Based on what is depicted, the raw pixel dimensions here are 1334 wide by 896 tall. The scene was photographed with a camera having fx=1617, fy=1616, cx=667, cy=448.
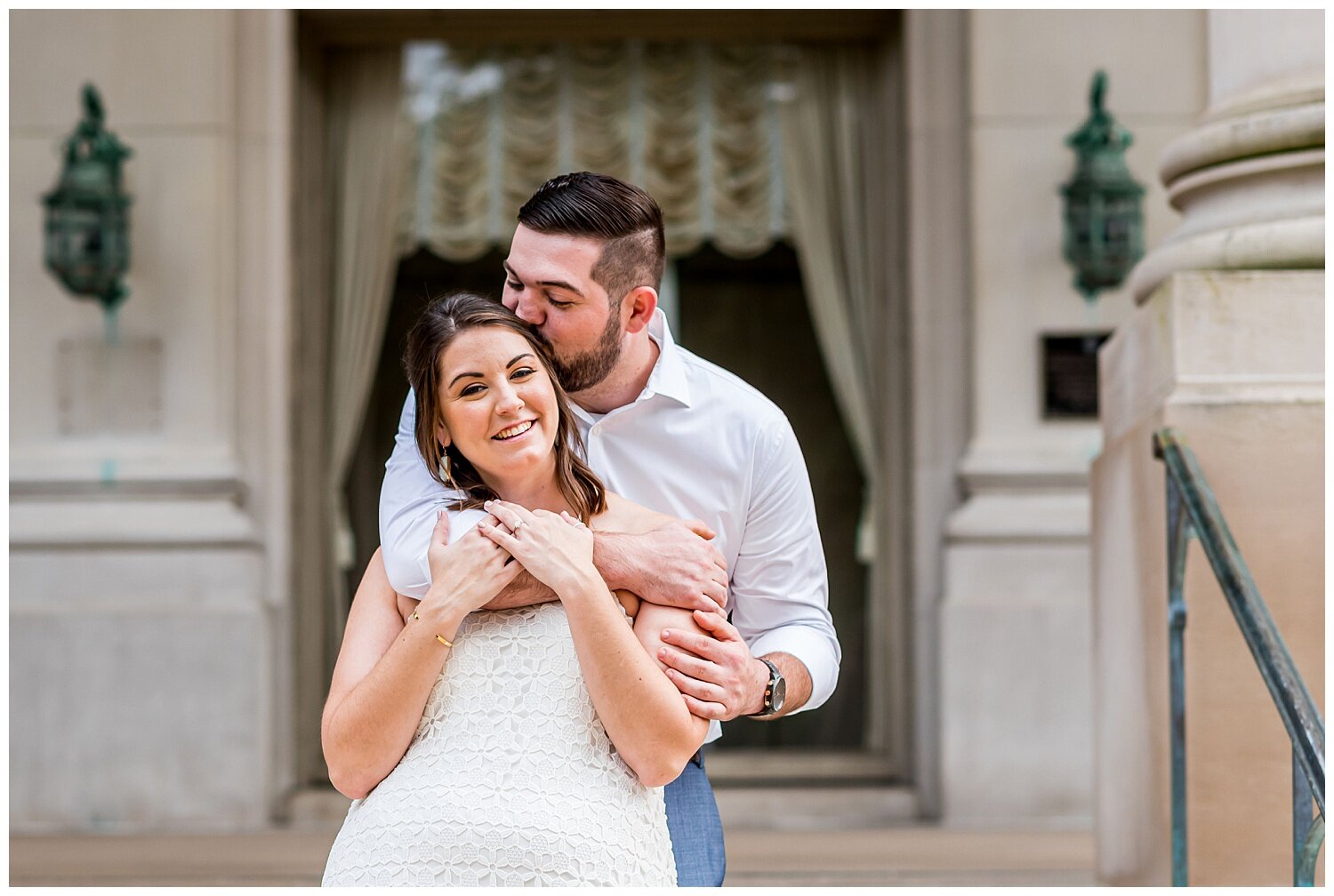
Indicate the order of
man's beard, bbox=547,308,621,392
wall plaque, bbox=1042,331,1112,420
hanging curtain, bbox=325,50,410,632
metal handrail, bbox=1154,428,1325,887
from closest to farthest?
1. man's beard, bbox=547,308,621,392
2. metal handrail, bbox=1154,428,1325,887
3. wall plaque, bbox=1042,331,1112,420
4. hanging curtain, bbox=325,50,410,632

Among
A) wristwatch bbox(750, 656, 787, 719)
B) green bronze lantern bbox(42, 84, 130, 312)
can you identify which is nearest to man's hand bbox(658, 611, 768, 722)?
wristwatch bbox(750, 656, 787, 719)

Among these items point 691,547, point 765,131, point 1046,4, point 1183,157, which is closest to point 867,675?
point 765,131

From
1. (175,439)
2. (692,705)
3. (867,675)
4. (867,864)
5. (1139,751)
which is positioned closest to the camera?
(692,705)

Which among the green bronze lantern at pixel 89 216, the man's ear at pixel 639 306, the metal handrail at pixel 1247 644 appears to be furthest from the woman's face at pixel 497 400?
the green bronze lantern at pixel 89 216

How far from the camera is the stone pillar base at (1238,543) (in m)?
4.23

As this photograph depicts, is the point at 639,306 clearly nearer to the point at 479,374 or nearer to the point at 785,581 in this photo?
the point at 479,374

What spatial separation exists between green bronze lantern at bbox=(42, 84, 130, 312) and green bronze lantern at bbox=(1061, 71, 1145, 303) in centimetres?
466

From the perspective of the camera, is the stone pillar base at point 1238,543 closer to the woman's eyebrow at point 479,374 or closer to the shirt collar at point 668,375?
the shirt collar at point 668,375

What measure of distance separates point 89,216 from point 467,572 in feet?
19.8

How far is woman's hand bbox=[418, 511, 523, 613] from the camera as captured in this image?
98.3 inches

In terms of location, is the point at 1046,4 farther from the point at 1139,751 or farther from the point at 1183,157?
the point at 1139,751

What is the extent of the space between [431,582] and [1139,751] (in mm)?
2808

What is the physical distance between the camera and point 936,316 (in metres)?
8.30

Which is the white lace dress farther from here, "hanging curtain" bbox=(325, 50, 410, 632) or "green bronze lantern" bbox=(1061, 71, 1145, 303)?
"hanging curtain" bbox=(325, 50, 410, 632)
